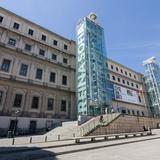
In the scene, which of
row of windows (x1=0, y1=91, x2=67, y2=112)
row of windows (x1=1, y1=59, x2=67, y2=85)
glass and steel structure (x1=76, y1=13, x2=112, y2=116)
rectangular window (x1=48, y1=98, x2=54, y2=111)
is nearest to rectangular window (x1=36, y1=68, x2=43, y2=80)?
row of windows (x1=1, y1=59, x2=67, y2=85)

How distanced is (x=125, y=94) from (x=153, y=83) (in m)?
15.0

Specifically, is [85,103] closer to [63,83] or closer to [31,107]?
[63,83]

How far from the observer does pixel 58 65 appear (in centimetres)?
3000

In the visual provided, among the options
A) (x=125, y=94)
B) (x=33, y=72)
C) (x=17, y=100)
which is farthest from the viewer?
(x=125, y=94)

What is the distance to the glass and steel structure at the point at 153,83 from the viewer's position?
4712 centimetres

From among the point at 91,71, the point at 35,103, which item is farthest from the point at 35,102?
the point at 91,71

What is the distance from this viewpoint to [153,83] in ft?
162

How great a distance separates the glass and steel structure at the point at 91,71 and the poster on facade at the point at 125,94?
644cm

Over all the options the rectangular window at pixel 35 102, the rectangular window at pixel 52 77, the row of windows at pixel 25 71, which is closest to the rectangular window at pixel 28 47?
the row of windows at pixel 25 71

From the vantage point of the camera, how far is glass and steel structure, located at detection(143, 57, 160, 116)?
47125 millimetres

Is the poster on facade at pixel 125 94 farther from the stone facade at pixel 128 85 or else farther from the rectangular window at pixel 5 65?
the rectangular window at pixel 5 65

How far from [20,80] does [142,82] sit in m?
40.2

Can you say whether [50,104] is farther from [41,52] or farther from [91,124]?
[41,52]

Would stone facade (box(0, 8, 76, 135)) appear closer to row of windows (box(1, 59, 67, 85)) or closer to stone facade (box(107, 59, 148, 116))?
row of windows (box(1, 59, 67, 85))
